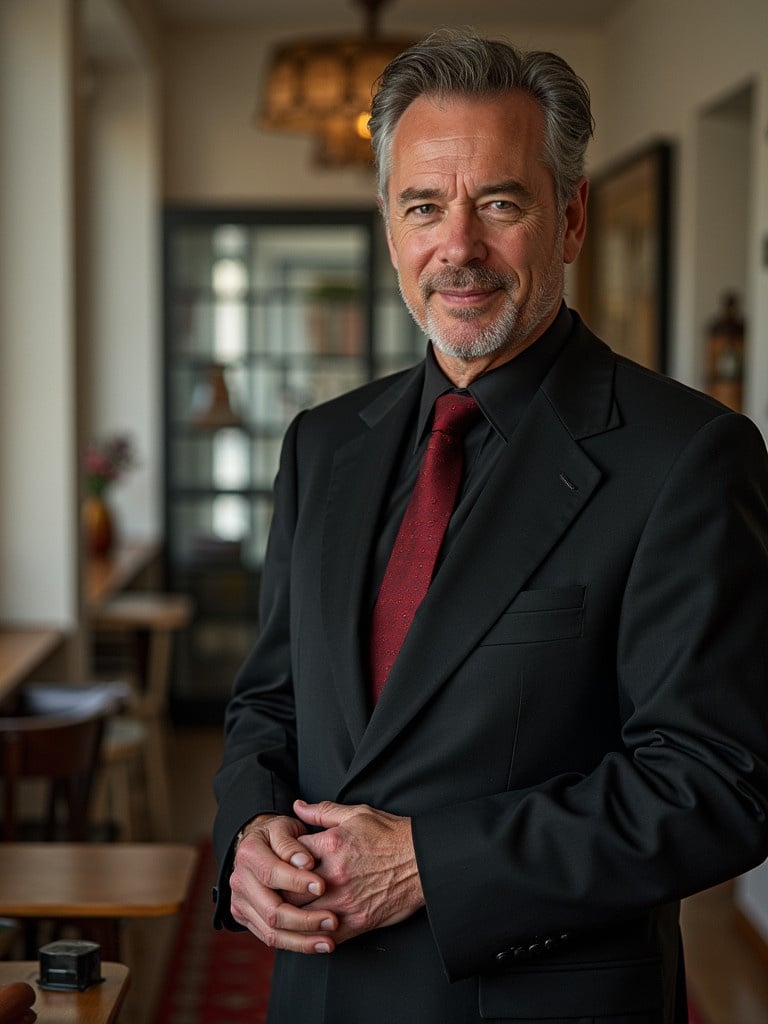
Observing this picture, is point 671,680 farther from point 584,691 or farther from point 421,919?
point 421,919

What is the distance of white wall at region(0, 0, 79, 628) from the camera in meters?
4.23

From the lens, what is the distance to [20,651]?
3.99 metres

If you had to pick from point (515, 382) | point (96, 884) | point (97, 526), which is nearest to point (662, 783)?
point (515, 382)

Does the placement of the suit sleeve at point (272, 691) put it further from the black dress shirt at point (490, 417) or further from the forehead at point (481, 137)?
the forehead at point (481, 137)

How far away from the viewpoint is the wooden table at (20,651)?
359cm

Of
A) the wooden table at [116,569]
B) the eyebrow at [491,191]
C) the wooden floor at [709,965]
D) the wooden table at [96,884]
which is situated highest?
the eyebrow at [491,191]

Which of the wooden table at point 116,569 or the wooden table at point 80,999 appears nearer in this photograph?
the wooden table at point 80,999

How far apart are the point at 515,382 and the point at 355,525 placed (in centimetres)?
27

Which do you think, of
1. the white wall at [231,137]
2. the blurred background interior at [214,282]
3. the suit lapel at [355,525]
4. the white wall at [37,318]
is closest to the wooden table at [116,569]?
the blurred background interior at [214,282]

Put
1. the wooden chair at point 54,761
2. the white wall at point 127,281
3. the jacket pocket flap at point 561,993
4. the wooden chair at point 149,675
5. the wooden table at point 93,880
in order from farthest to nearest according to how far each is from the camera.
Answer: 1. the white wall at point 127,281
2. the wooden chair at point 149,675
3. the wooden chair at point 54,761
4. the wooden table at point 93,880
5. the jacket pocket flap at point 561,993

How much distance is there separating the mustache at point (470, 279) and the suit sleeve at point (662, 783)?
30 centimetres

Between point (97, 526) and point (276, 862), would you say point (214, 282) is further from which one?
point (276, 862)

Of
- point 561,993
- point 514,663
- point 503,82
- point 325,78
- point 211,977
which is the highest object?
point 325,78

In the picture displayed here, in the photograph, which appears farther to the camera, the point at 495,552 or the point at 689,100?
the point at 689,100
